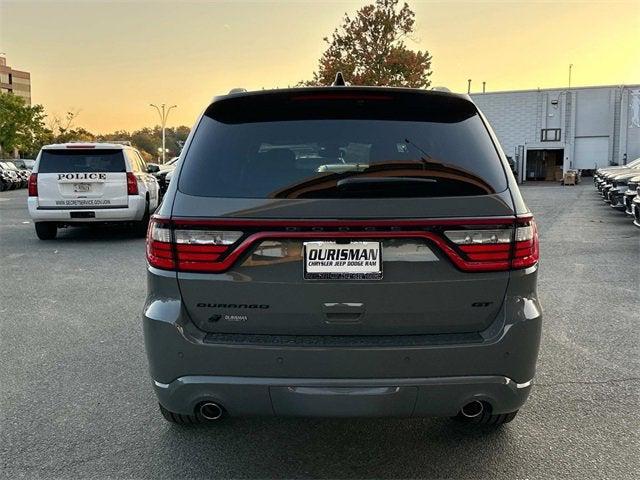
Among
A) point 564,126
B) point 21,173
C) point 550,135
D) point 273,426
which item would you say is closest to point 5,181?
point 21,173

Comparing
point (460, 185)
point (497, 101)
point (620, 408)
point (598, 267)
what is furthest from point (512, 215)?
point (497, 101)

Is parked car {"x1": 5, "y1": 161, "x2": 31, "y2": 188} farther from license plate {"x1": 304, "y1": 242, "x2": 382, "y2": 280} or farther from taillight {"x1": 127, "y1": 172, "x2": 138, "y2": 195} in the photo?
license plate {"x1": 304, "y1": 242, "x2": 382, "y2": 280}

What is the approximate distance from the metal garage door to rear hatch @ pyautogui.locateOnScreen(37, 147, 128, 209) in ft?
157

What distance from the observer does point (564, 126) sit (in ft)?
165

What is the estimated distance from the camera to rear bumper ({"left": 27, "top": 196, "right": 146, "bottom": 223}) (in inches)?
426

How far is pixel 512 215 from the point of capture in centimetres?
266

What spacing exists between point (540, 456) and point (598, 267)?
6.21 metres

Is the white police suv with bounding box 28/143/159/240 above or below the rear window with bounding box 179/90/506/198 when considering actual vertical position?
below

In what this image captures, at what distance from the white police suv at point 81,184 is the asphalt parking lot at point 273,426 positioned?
4709 mm

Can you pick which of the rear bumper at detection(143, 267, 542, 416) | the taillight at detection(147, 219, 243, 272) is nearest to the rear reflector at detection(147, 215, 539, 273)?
the taillight at detection(147, 219, 243, 272)

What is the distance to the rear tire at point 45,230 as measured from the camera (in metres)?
11.4

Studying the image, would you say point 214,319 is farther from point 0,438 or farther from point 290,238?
point 0,438

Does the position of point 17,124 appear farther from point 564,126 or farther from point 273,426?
point 273,426

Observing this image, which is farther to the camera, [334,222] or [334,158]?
[334,158]
